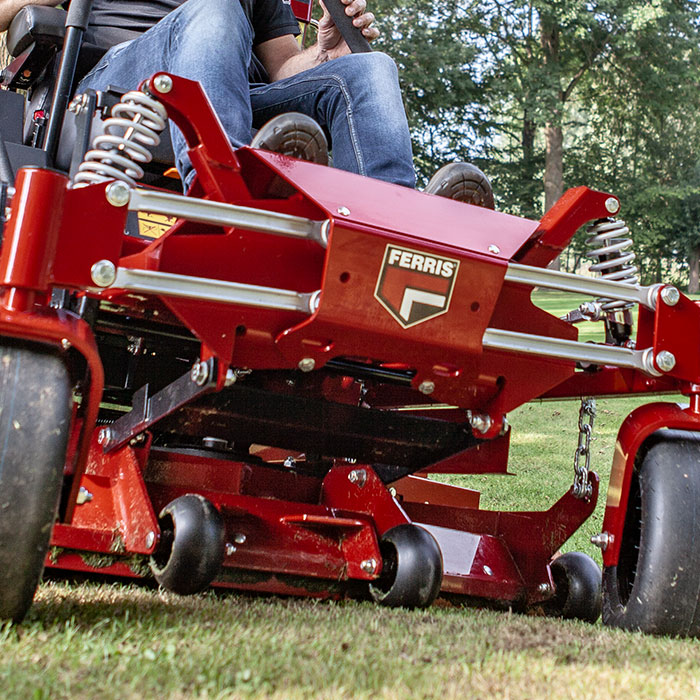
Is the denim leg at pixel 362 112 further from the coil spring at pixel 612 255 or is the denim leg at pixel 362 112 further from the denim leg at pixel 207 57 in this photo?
the coil spring at pixel 612 255

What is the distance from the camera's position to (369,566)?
2.31 metres

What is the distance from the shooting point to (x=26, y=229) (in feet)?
5.70

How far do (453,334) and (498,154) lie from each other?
23377 mm

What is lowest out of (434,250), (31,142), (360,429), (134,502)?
(134,502)

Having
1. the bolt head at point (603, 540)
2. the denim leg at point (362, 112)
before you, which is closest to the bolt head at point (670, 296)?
the bolt head at point (603, 540)

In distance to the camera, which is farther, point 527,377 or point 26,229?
point 527,377

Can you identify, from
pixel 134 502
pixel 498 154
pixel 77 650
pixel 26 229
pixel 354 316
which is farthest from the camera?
pixel 498 154

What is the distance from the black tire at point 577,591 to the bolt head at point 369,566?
0.67 meters

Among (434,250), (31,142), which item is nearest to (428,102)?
(31,142)

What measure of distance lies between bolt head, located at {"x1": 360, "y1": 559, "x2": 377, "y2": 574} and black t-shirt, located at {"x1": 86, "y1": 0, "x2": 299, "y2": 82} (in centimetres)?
193

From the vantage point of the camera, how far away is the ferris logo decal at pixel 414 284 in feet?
6.39

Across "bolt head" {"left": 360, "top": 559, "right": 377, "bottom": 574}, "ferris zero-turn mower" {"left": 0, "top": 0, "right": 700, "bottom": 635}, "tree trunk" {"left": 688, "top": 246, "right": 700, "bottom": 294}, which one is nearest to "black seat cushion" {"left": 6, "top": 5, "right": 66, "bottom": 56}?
"ferris zero-turn mower" {"left": 0, "top": 0, "right": 700, "bottom": 635}

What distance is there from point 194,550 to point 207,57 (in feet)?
4.30

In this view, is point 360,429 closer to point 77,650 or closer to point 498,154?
point 77,650
